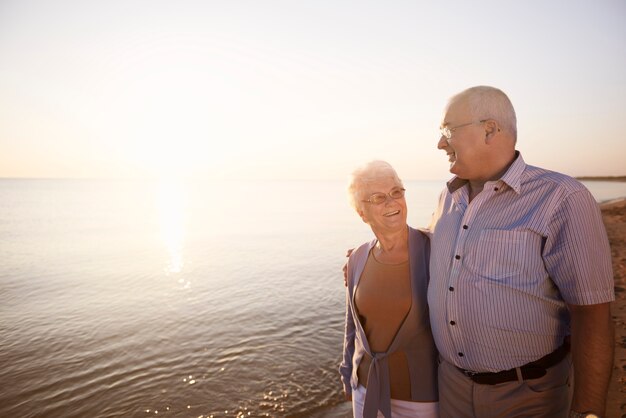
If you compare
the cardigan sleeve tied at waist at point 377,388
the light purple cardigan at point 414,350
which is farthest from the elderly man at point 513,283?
the cardigan sleeve tied at waist at point 377,388

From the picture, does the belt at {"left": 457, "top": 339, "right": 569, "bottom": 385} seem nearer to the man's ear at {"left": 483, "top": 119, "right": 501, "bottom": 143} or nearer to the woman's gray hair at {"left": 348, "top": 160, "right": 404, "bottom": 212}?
the man's ear at {"left": 483, "top": 119, "right": 501, "bottom": 143}

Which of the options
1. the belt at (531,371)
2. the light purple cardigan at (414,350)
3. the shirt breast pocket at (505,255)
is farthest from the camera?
the light purple cardigan at (414,350)

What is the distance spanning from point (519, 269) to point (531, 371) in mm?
706

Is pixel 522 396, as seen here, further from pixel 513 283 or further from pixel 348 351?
pixel 348 351

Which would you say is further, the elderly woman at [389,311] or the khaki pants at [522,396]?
the elderly woman at [389,311]

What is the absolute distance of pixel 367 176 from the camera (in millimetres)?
3367

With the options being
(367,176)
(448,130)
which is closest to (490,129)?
(448,130)

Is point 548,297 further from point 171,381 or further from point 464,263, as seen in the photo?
point 171,381

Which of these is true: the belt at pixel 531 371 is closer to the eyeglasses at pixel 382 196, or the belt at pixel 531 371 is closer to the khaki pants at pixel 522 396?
the khaki pants at pixel 522 396

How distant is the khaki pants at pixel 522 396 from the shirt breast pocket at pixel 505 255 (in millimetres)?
730

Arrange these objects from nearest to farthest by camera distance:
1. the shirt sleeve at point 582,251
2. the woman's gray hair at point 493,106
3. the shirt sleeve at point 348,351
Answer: the shirt sleeve at point 582,251
the woman's gray hair at point 493,106
the shirt sleeve at point 348,351

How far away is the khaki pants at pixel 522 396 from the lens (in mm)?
2271

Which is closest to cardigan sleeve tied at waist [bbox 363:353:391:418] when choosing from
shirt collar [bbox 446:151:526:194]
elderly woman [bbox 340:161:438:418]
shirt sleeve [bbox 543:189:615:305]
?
elderly woman [bbox 340:161:438:418]

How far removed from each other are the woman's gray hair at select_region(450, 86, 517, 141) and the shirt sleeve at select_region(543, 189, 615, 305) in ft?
2.24
